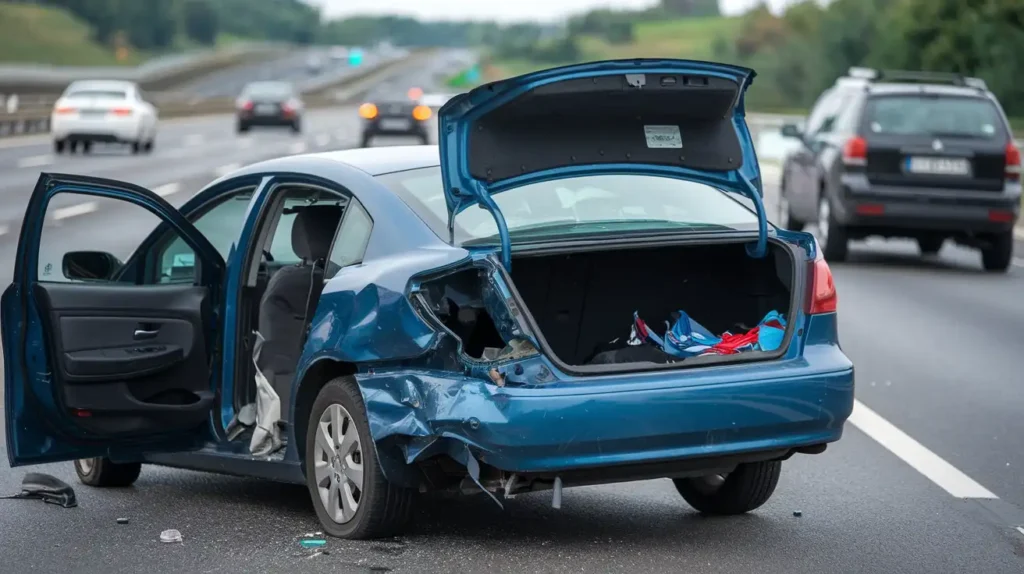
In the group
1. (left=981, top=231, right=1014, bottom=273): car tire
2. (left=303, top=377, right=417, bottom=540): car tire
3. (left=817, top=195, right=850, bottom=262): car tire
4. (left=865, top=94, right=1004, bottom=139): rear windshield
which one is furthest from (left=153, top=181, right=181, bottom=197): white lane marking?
(left=303, top=377, right=417, bottom=540): car tire

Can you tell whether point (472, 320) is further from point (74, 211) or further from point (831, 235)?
point (74, 211)

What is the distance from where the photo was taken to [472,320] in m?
6.19

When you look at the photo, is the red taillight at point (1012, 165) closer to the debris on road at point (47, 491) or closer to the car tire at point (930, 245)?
the car tire at point (930, 245)

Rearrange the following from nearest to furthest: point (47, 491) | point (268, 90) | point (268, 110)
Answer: point (47, 491)
point (268, 110)
point (268, 90)

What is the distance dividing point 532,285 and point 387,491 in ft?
3.61

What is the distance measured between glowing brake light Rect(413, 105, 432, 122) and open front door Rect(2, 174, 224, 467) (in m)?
39.5

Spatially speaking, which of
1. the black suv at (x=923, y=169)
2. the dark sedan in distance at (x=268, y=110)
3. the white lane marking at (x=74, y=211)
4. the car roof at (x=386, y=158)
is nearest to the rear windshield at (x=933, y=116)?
the black suv at (x=923, y=169)

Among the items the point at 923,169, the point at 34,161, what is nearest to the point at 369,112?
the point at 34,161

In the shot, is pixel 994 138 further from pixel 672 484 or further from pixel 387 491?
pixel 387 491

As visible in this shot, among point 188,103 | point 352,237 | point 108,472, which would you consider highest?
point 352,237

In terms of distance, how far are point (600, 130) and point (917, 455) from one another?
2.81 meters

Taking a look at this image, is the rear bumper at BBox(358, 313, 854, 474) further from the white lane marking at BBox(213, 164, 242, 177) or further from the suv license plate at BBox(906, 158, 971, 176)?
the white lane marking at BBox(213, 164, 242, 177)

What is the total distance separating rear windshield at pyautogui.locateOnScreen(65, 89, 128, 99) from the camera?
40.5 meters

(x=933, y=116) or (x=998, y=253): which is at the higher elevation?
(x=933, y=116)
